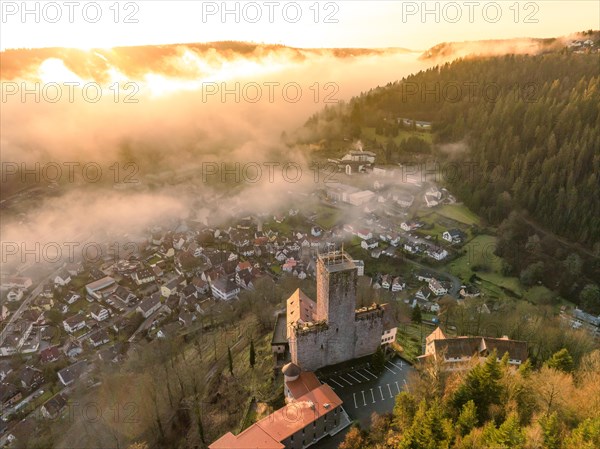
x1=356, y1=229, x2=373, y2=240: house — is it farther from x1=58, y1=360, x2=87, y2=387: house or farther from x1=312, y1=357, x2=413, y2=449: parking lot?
x1=58, y1=360, x2=87, y2=387: house

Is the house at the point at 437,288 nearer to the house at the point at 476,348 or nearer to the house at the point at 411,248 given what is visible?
the house at the point at 411,248

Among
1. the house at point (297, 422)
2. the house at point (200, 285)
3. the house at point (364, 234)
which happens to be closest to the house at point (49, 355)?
the house at point (200, 285)

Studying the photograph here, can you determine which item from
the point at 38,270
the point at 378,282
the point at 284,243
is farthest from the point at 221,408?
the point at 38,270

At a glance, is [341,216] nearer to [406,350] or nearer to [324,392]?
[406,350]

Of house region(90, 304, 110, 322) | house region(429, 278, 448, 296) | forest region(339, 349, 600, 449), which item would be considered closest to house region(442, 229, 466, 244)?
house region(429, 278, 448, 296)

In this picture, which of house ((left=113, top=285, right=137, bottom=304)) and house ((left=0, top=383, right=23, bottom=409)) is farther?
house ((left=113, top=285, right=137, bottom=304))

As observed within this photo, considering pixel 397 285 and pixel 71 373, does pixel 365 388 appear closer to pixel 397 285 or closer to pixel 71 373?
pixel 397 285

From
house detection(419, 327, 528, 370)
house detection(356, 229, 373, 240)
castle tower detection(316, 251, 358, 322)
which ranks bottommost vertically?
house detection(356, 229, 373, 240)

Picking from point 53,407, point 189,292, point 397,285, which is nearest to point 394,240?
point 397,285
